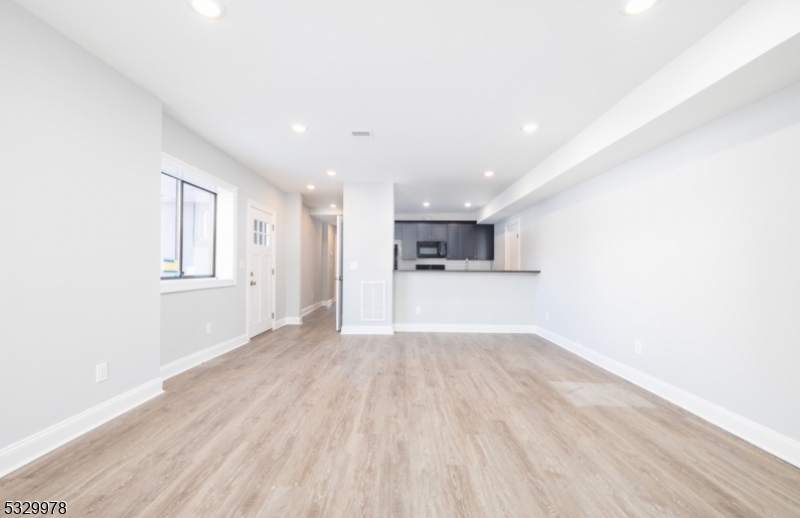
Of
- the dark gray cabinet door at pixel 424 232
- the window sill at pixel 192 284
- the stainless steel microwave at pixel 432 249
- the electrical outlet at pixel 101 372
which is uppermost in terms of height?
the dark gray cabinet door at pixel 424 232

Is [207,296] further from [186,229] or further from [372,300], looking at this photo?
[372,300]

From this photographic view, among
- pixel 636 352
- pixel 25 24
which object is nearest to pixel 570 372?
pixel 636 352

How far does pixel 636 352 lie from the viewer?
315 cm

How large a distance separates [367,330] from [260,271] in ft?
6.53

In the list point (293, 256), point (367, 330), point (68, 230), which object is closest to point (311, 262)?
point (293, 256)

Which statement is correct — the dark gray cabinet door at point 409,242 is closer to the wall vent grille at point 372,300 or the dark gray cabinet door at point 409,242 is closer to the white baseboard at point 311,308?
the white baseboard at point 311,308

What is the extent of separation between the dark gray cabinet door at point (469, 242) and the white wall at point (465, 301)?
8.81 ft

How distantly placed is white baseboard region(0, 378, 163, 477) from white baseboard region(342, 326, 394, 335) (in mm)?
2856

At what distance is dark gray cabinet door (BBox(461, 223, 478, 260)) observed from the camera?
8.29 m

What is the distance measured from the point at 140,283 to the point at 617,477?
3539 mm

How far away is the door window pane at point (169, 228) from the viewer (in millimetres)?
3520

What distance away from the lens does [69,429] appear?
202 centimetres

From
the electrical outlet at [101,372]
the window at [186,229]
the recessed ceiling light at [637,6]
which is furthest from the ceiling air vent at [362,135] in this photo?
the electrical outlet at [101,372]

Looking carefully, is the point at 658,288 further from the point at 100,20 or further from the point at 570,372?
the point at 100,20
